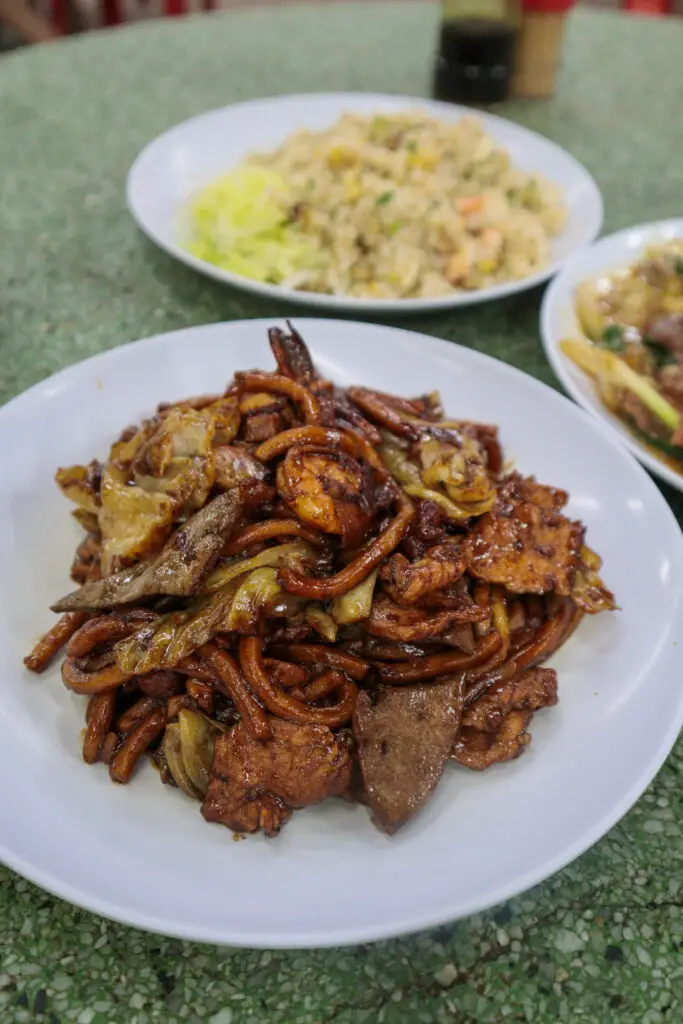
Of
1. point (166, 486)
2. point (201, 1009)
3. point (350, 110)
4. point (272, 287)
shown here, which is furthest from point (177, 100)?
point (201, 1009)

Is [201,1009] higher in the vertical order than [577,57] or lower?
lower

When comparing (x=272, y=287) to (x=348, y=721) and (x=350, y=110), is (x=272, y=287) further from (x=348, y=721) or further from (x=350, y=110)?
(x=350, y=110)

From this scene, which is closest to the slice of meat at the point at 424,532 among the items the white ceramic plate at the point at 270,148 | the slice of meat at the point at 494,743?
the slice of meat at the point at 494,743

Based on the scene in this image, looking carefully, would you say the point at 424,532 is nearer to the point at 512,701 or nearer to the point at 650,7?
the point at 512,701

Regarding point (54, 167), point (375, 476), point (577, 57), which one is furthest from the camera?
point (577, 57)

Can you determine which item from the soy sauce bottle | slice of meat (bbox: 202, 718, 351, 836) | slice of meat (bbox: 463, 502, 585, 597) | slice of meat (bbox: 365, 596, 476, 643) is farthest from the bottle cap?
slice of meat (bbox: 202, 718, 351, 836)
